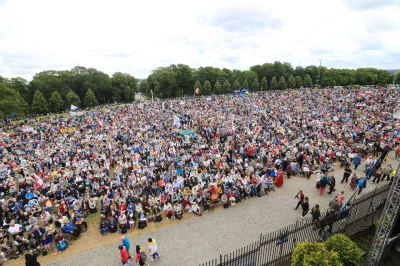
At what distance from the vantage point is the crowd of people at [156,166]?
12297 millimetres

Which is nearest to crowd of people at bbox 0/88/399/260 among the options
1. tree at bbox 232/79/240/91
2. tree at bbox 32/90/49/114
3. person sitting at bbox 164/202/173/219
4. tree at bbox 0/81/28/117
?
person sitting at bbox 164/202/173/219

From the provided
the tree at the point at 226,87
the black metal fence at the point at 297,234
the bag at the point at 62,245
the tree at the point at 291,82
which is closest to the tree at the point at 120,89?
the tree at the point at 226,87

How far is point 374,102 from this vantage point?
3881 centimetres

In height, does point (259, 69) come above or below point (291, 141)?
above

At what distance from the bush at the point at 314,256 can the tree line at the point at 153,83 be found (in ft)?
178

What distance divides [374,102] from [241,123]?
25348 mm

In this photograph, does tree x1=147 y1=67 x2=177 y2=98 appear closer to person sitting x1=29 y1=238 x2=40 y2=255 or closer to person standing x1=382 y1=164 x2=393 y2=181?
person standing x1=382 y1=164 x2=393 y2=181

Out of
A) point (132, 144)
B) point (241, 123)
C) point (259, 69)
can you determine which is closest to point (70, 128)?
point (132, 144)

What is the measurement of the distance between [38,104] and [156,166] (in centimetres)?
5479

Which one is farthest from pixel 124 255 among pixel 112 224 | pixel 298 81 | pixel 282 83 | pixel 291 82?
pixel 298 81

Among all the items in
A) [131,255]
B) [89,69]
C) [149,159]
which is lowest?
[131,255]

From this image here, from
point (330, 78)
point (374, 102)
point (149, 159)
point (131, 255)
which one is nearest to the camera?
point (131, 255)

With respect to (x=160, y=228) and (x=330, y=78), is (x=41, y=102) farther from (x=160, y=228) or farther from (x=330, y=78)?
(x=330, y=78)

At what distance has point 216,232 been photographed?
11.3m
